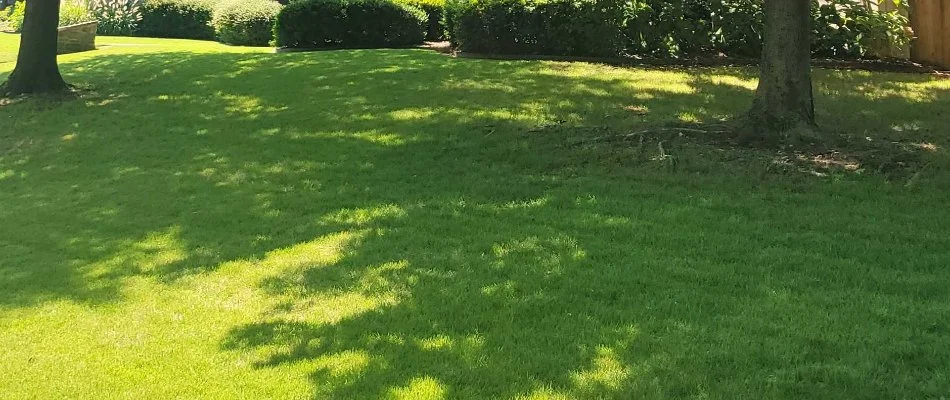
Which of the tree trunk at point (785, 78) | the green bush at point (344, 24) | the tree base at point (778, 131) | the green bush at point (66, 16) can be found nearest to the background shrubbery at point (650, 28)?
the green bush at point (344, 24)

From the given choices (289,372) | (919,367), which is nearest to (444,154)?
(289,372)

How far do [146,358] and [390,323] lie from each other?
1237mm

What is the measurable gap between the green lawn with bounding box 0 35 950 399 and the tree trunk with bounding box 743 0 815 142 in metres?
0.47

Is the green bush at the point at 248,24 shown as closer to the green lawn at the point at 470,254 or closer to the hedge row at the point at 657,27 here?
the hedge row at the point at 657,27

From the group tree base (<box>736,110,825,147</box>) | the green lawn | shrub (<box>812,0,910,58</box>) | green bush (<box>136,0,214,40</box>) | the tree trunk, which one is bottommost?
the green lawn

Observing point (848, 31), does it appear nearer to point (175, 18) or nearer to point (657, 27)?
point (657, 27)

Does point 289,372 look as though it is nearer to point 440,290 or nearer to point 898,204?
point 440,290

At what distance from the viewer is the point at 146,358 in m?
4.22

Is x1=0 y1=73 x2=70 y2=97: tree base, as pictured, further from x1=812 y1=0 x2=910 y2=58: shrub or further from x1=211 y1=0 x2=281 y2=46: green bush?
x1=812 y1=0 x2=910 y2=58: shrub

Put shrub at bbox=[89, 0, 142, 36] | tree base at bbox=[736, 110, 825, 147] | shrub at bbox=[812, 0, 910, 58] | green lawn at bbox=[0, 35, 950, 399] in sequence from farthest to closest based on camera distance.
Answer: shrub at bbox=[89, 0, 142, 36]
shrub at bbox=[812, 0, 910, 58]
tree base at bbox=[736, 110, 825, 147]
green lawn at bbox=[0, 35, 950, 399]

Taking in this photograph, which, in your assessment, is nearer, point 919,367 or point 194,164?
point 919,367

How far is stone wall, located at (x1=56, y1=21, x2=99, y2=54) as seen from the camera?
1914 centimetres

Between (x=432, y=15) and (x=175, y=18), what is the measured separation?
10394 mm

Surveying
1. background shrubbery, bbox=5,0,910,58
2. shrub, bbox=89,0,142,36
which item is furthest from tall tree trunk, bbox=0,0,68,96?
shrub, bbox=89,0,142,36
